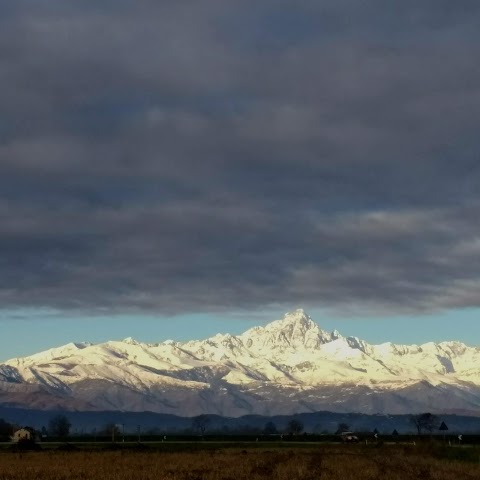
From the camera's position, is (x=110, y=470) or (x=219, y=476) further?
(x=110, y=470)

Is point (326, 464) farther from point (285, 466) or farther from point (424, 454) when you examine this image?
point (424, 454)

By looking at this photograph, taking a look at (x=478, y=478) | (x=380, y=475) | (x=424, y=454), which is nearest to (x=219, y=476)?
(x=380, y=475)

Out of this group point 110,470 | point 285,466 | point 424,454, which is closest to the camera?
point 110,470

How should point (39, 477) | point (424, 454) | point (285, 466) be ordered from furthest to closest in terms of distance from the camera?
point (424, 454)
point (285, 466)
point (39, 477)

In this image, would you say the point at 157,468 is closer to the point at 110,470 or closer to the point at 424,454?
the point at 110,470

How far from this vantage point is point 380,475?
277 feet

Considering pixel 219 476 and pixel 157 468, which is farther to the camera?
pixel 157 468

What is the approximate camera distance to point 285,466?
3954 inches

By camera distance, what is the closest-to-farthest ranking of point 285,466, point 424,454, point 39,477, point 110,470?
point 39,477, point 110,470, point 285,466, point 424,454

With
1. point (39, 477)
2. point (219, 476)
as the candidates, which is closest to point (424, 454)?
point (219, 476)

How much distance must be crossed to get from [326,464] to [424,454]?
3897 cm

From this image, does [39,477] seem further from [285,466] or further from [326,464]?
[326,464]

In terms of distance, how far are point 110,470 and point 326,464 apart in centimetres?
2491

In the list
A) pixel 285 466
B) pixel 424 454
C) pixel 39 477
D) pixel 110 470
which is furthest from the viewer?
pixel 424 454
